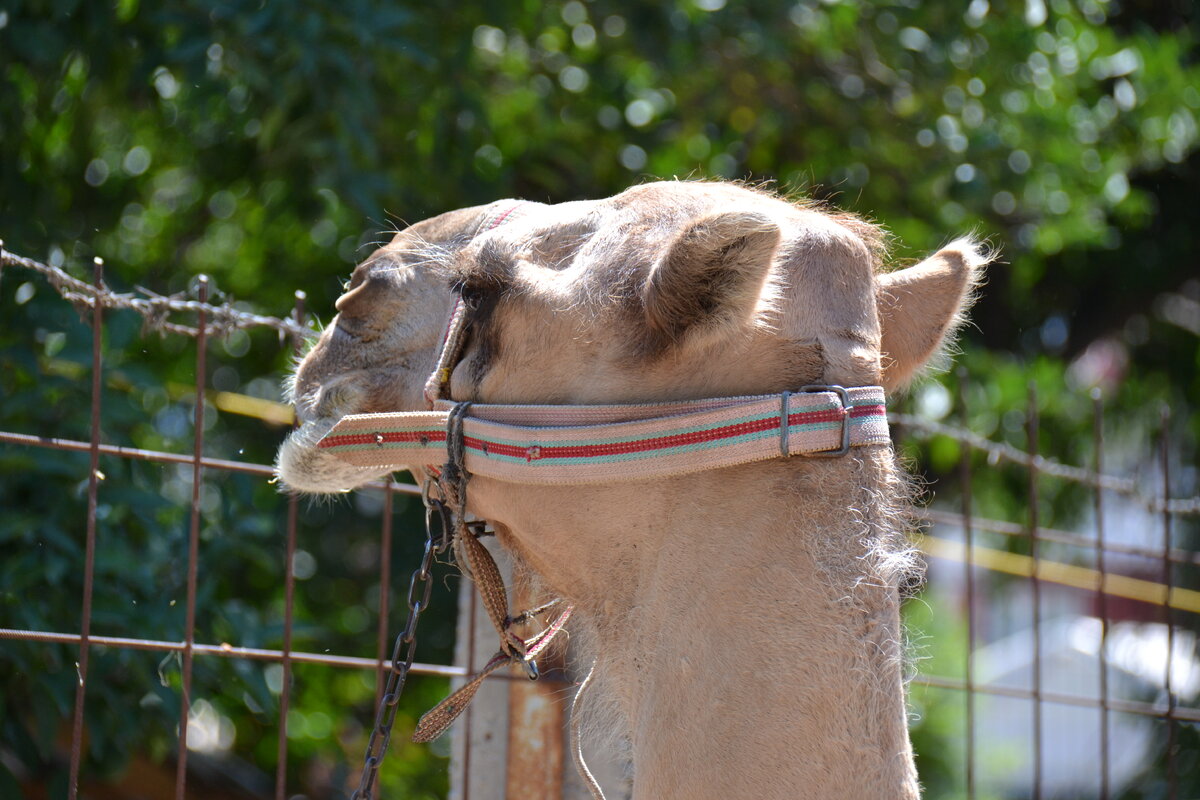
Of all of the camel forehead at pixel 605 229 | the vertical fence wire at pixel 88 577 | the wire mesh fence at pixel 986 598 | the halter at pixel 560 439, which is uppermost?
the camel forehead at pixel 605 229

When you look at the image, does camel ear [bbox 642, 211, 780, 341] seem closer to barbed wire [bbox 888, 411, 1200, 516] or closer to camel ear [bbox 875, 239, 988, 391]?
camel ear [bbox 875, 239, 988, 391]

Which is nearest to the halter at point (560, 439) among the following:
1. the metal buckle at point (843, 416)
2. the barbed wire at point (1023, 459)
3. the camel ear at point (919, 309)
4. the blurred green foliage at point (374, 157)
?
the metal buckle at point (843, 416)

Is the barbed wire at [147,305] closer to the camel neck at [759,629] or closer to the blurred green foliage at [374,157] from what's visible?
the blurred green foliage at [374,157]

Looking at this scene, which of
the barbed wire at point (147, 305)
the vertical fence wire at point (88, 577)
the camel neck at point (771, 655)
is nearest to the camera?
the camel neck at point (771, 655)

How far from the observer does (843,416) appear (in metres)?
1.82

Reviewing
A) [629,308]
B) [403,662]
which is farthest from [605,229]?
[403,662]

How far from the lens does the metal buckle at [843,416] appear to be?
1.82 metres

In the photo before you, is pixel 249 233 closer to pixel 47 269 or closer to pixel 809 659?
pixel 47 269

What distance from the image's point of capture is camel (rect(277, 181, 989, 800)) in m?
1.75

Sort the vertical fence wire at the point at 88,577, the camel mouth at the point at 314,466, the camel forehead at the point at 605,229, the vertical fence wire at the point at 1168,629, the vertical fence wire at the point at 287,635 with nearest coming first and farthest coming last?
1. the camel forehead at the point at 605,229
2. the camel mouth at the point at 314,466
3. the vertical fence wire at the point at 88,577
4. the vertical fence wire at the point at 287,635
5. the vertical fence wire at the point at 1168,629

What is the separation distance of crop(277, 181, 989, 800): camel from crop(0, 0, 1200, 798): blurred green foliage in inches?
91.1

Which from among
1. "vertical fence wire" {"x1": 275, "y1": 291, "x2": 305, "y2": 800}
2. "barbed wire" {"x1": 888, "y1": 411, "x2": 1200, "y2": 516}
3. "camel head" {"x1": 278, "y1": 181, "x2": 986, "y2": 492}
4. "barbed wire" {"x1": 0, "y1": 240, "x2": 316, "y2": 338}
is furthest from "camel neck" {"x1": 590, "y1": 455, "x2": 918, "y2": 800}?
"barbed wire" {"x1": 888, "y1": 411, "x2": 1200, "y2": 516}

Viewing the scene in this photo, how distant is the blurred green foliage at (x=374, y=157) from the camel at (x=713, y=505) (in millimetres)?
2313

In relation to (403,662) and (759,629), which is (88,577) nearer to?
(403,662)
